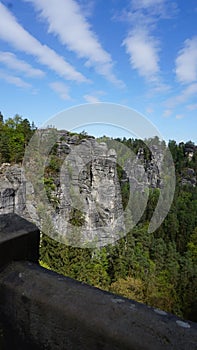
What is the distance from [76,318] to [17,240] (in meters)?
0.45

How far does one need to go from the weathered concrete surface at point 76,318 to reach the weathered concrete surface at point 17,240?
53mm

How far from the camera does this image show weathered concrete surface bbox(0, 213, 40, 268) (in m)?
1.18

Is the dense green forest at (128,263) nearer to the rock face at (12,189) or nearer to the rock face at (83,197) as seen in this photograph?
the rock face at (83,197)

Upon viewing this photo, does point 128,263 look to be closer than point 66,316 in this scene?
No

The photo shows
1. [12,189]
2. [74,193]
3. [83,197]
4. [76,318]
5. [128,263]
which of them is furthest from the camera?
[83,197]

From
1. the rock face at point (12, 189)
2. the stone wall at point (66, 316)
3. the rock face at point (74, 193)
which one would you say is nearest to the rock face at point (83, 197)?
the rock face at point (74, 193)

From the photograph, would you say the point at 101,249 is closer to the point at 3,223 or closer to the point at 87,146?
the point at 87,146

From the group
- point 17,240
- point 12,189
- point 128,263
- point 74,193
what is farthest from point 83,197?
point 17,240

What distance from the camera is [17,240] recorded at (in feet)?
3.97

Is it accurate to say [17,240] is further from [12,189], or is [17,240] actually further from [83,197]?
[83,197]

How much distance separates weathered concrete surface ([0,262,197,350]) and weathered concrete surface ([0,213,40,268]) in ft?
0.17

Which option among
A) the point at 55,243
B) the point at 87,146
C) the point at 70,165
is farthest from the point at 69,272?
the point at 87,146

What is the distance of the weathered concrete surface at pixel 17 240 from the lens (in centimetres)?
118

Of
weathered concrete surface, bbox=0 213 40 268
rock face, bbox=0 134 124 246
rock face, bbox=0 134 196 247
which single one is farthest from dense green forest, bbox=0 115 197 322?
weathered concrete surface, bbox=0 213 40 268
